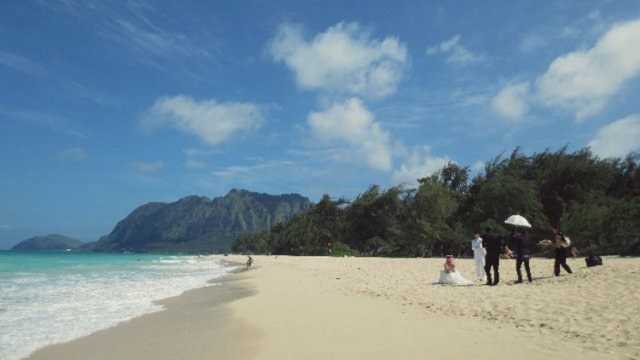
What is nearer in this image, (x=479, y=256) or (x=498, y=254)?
(x=498, y=254)

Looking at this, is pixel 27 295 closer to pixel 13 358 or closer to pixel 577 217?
pixel 13 358

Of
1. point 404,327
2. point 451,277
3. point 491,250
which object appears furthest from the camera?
point 451,277

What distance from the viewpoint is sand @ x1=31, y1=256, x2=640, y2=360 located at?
6.40m

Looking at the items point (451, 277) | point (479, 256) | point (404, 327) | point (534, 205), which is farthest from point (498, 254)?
point (534, 205)

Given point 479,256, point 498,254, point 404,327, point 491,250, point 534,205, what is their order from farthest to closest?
1. point 534,205
2. point 479,256
3. point 491,250
4. point 498,254
5. point 404,327

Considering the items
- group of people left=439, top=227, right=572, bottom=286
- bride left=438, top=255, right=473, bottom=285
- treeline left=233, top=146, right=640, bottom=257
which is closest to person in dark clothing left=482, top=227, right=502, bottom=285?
group of people left=439, top=227, right=572, bottom=286

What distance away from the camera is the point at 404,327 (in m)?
8.07

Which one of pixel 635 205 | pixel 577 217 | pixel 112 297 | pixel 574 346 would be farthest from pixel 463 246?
pixel 574 346

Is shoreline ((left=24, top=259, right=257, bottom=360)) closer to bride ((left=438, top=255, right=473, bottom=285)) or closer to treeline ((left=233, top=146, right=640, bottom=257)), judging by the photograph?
bride ((left=438, top=255, right=473, bottom=285))

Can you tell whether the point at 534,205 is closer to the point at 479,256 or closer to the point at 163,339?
the point at 479,256

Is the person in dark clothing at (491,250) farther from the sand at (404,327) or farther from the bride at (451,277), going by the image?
the sand at (404,327)

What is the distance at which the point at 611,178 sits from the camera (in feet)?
158

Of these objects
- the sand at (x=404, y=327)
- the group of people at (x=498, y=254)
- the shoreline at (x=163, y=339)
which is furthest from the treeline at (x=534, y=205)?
the shoreline at (x=163, y=339)

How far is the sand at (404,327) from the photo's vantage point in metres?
6.40
